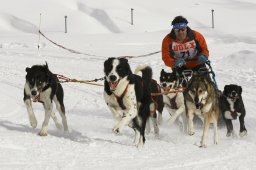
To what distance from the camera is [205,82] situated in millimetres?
6383

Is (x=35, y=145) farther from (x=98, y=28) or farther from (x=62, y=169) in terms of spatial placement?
(x=98, y=28)

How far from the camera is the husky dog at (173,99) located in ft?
24.4

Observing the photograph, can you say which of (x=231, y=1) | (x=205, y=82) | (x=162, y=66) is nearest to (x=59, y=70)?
(x=162, y=66)

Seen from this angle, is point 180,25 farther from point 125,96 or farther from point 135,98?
point 125,96

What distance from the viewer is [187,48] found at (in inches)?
287

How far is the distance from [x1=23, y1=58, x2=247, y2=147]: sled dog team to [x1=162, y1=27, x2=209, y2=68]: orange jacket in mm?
453

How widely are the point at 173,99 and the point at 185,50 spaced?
2.45ft

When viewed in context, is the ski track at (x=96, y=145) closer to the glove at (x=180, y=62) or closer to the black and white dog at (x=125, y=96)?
the black and white dog at (x=125, y=96)

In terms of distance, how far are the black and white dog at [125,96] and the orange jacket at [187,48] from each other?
3.51 ft

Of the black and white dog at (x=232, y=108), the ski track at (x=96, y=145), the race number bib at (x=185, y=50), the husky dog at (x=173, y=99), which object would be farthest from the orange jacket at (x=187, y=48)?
the ski track at (x=96, y=145)

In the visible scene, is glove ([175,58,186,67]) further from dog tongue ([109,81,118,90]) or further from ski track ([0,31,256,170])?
dog tongue ([109,81,118,90])

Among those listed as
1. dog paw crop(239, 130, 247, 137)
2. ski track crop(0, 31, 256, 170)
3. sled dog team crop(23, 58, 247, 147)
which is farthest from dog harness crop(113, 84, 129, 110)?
dog paw crop(239, 130, 247, 137)

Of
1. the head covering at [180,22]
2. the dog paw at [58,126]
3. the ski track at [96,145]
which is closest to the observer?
the ski track at [96,145]

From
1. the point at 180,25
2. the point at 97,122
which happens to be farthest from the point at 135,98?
the point at 97,122
